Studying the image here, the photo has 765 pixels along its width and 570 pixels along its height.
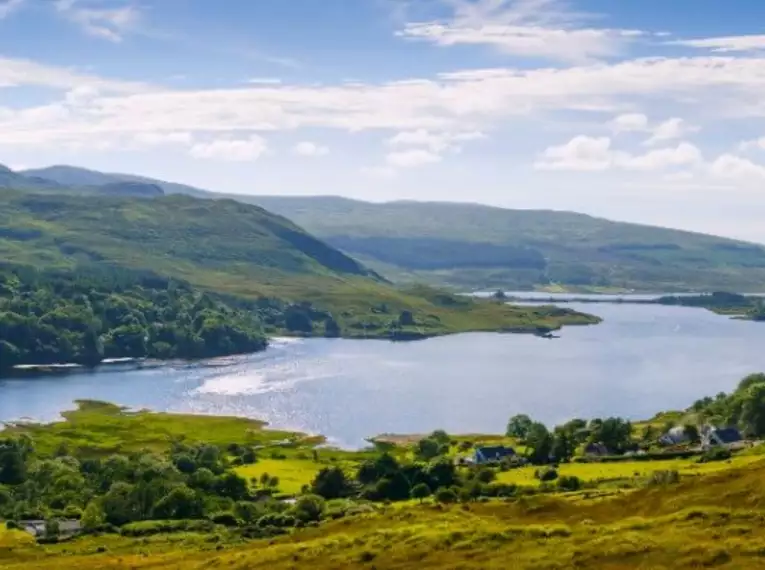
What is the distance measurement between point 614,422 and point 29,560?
8655cm

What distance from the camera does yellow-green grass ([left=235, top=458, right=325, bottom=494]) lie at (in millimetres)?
138125

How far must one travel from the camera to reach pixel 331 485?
125 metres

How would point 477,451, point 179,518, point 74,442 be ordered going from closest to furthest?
point 179,518, point 477,451, point 74,442

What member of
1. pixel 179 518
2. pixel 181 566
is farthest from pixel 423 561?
pixel 179 518

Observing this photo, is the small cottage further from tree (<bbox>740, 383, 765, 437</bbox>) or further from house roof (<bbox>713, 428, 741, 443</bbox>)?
tree (<bbox>740, 383, 765, 437</bbox>)

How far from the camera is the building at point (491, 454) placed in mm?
143475

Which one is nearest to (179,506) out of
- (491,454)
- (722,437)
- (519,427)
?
(491,454)

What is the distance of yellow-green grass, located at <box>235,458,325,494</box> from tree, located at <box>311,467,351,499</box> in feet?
19.9

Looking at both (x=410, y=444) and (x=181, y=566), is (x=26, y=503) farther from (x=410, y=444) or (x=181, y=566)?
(x=410, y=444)

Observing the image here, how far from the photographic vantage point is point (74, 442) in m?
195

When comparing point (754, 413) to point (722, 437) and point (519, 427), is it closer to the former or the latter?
point (722, 437)

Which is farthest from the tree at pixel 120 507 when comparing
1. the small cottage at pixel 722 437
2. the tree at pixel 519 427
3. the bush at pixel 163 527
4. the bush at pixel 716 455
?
the small cottage at pixel 722 437

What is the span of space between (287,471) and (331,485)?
1089 inches

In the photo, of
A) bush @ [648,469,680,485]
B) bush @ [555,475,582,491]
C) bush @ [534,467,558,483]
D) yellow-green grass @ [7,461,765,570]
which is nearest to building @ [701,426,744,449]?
bush @ [534,467,558,483]
